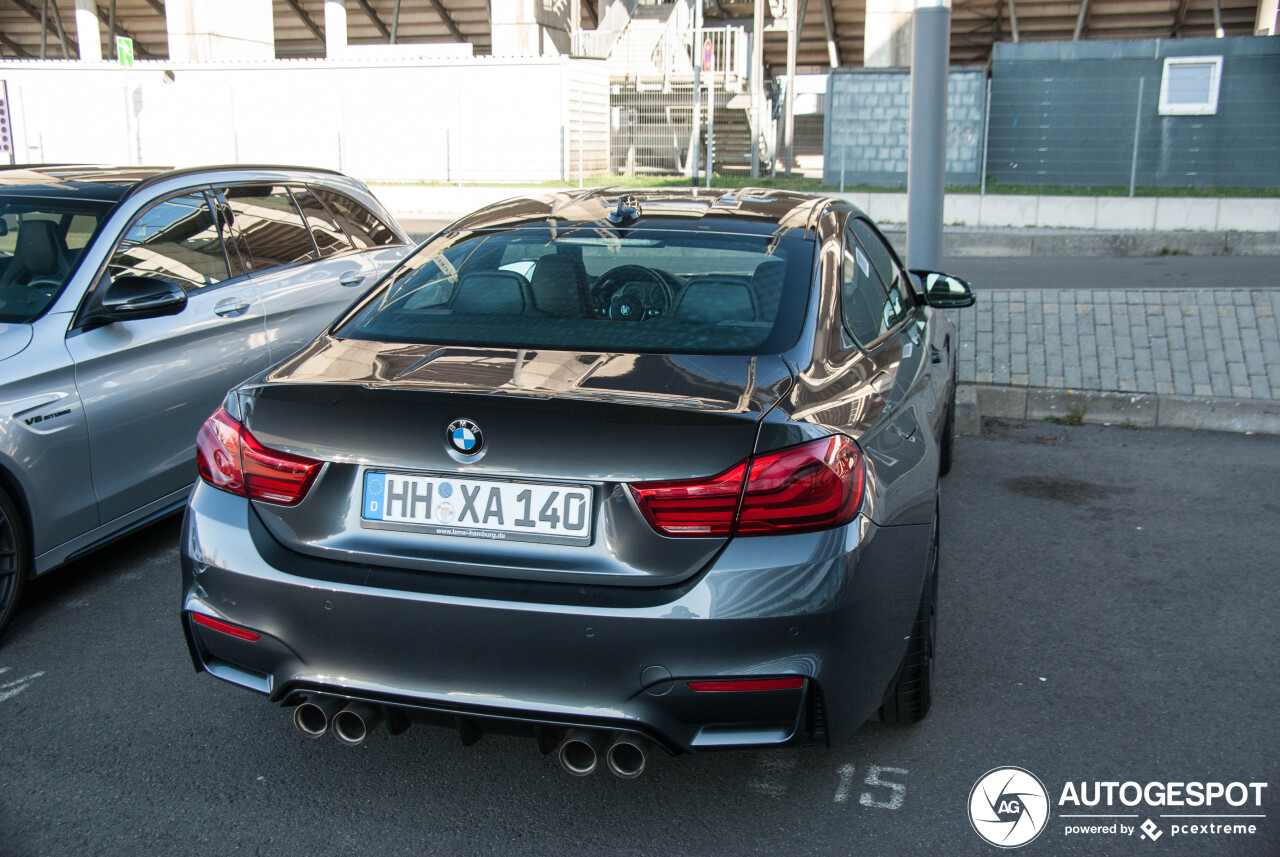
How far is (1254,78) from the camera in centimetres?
1930

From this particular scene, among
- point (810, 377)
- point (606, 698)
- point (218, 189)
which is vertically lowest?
point (606, 698)

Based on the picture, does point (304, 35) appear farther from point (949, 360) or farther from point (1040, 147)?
point (949, 360)

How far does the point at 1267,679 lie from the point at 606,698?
94.1 inches

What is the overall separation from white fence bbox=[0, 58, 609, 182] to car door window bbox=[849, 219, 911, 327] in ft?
68.9

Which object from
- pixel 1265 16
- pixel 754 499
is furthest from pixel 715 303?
pixel 1265 16

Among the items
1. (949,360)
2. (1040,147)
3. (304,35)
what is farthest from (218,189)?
(304,35)

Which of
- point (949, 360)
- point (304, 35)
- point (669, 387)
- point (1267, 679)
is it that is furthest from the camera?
point (304, 35)

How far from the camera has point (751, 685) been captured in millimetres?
2381

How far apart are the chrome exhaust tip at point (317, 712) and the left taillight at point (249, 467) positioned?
46cm

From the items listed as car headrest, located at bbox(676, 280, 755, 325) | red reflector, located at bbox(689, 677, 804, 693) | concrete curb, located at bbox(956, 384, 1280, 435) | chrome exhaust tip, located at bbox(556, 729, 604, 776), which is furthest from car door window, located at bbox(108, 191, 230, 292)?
concrete curb, located at bbox(956, 384, 1280, 435)

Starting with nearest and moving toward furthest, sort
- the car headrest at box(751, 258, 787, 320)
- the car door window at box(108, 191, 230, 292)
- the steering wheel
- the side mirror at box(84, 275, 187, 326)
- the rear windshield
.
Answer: the rear windshield, the car headrest at box(751, 258, 787, 320), the steering wheel, the side mirror at box(84, 275, 187, 326), the car door window at box(108, 191, 230, 292)

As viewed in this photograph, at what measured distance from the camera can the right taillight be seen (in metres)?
2.35

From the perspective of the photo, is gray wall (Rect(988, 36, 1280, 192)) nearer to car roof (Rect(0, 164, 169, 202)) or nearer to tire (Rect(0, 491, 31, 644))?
car roof (Rect(0, 164, 169, 202))

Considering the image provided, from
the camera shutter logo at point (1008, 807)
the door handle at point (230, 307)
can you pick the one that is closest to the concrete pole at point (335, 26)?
the door handle at point (230, 307)
